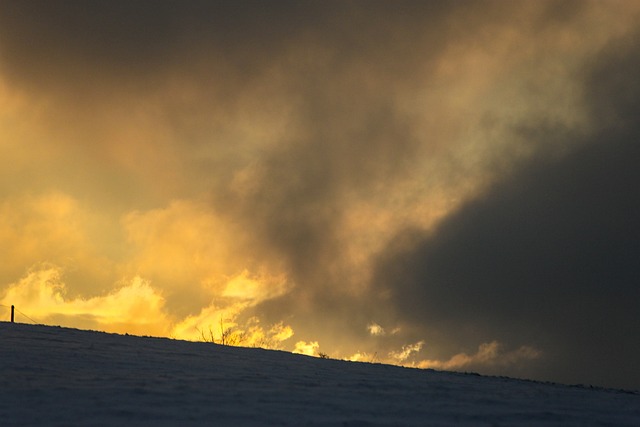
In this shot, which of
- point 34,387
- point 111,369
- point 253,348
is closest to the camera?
point 34,387

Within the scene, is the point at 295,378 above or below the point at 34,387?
above

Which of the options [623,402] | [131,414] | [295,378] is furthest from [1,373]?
[623,402]

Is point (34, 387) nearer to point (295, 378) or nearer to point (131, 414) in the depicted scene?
point (131, 414)

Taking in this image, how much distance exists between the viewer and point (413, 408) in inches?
256

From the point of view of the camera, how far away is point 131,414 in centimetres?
564

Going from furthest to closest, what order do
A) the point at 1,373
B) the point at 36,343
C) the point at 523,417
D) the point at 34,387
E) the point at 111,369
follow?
the point at 36,343, the point at 111,369, the point at 1,373, the point at 34,387, the point at 523,417

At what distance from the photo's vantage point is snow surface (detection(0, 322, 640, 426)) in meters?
5.75

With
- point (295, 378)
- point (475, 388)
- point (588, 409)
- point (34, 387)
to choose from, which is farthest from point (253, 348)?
point (588, 409)

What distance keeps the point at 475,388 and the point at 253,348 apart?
4649 millimetres

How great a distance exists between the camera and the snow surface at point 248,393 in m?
5.75

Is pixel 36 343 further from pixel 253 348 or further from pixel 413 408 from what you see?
pixel 413 408

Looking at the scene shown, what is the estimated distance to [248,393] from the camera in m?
6.82

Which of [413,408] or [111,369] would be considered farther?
[111,369]

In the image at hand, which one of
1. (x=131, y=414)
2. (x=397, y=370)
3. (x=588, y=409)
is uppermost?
(x=397, y=370)
